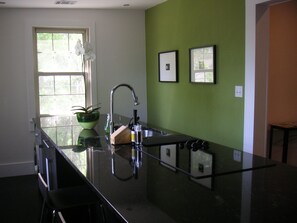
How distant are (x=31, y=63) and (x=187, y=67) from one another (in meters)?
2.27

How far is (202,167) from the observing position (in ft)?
6.21

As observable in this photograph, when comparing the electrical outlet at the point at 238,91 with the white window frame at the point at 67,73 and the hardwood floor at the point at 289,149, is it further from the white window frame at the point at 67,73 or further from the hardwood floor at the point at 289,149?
the white window frame at the point at 67,73

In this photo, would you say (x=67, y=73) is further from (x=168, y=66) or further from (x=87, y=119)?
(x=87, y=119)

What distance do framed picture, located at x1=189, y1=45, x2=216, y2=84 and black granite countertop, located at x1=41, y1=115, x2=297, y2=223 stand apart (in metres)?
1.75

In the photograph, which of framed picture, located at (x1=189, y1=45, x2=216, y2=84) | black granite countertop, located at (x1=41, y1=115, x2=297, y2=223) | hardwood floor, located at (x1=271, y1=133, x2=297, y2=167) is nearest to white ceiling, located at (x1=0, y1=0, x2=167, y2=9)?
framed picture, located at (x1=189, y1=45, x2=216, y2=84)

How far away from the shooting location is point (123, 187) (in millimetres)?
1605

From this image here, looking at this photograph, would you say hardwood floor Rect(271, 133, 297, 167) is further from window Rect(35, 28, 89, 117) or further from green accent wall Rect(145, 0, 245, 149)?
window Rect(35, 28, 89, 117)

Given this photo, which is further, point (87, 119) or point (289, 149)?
point (289, 149)

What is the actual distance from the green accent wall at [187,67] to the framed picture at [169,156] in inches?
58.3

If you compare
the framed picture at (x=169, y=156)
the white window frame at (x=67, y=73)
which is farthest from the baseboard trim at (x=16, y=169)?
the framed picture at (x=169, y=156)

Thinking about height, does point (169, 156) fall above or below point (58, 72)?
below

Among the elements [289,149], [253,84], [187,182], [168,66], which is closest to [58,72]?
[168,66]

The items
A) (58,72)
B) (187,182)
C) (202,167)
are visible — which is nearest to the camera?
(187,182)

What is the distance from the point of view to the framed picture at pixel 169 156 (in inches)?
77.7
